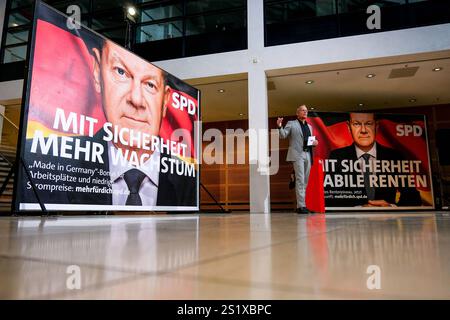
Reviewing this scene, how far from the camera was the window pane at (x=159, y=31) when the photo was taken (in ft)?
23.6

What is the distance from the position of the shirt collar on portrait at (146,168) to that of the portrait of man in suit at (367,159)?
447cm

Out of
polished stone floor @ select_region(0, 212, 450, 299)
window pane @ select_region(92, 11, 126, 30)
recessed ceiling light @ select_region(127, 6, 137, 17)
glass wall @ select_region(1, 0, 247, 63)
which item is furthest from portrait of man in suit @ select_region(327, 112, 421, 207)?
polished stone floor @ select_region(0, 212, 450, 299)

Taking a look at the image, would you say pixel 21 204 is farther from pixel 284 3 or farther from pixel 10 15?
pixel 10 15

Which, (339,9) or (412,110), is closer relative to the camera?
(339,9)

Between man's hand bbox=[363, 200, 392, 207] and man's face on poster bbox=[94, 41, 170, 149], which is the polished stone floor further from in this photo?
man's hand bbox=[363, 200, 392, 207]

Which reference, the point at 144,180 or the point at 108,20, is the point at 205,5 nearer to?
the point at 108,20

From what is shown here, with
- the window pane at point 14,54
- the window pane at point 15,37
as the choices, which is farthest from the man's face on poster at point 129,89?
the window pane at point 15,37

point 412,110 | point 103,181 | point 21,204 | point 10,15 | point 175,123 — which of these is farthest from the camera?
point 412,110

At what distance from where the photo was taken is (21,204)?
2531mm

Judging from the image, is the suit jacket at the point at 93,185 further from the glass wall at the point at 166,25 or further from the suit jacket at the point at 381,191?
the suit jacket at the point at 381,191

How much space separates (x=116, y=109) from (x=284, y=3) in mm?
4722

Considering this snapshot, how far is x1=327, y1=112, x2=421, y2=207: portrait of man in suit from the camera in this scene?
7172 millimetres

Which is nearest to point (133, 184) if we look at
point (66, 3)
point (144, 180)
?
point (144, 180)
